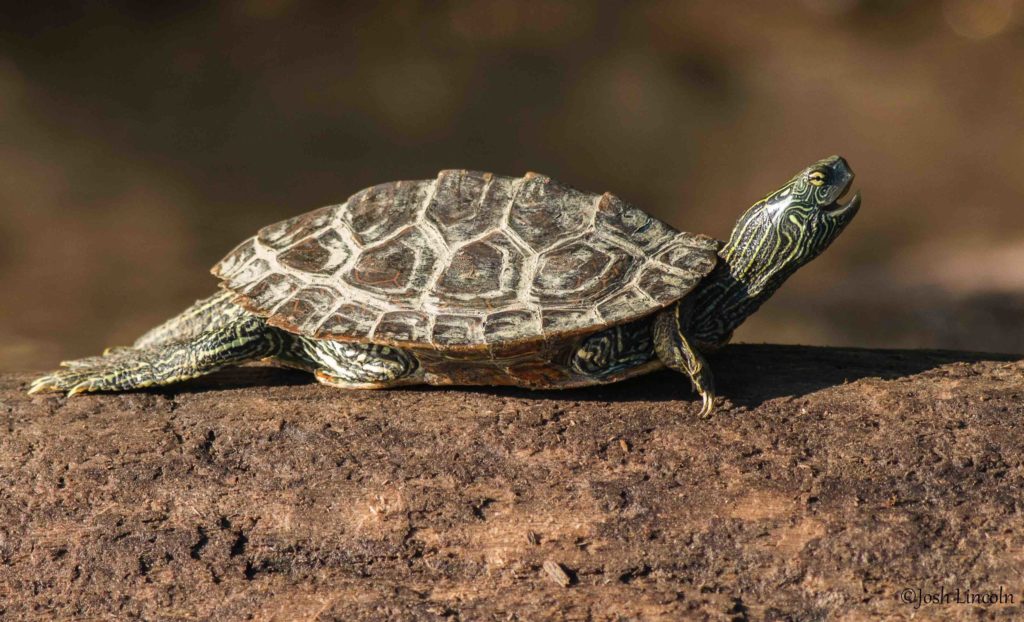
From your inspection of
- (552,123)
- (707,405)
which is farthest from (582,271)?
(552,123)

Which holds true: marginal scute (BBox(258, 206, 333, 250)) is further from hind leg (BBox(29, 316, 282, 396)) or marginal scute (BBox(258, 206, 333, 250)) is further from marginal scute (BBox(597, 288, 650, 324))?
marginal scute (BBox(597, 288, 650, 324))

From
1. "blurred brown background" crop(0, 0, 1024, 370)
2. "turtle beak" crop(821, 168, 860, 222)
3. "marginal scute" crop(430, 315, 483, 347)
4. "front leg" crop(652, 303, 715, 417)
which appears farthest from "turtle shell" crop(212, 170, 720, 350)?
"blurred brown background" crop(0, 0, 1024, 370)

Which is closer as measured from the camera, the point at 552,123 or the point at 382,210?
the point at 382,210

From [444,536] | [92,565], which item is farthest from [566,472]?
[92,565]

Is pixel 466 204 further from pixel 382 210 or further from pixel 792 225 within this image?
pixel 792 225

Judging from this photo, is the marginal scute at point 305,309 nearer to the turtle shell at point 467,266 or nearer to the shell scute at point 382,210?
the turtle shell at point 467,266

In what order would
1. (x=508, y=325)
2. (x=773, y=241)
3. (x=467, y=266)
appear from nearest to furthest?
(x=508, y=325), (x=467, y=266), (x=773, y=241)
